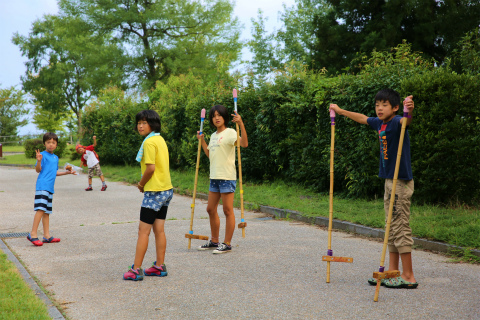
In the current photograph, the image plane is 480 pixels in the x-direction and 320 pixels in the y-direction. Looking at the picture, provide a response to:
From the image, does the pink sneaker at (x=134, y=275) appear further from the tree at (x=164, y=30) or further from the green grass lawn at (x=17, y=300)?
the tree at (x=164, y=30)

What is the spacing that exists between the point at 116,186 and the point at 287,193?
271 inches

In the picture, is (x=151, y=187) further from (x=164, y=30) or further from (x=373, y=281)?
(x=164, y=30)

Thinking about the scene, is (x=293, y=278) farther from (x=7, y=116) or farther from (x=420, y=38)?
(x=7, y=116)

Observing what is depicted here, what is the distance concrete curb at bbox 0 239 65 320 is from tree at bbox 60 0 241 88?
2794 cm

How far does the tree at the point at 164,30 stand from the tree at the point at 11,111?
31544mm

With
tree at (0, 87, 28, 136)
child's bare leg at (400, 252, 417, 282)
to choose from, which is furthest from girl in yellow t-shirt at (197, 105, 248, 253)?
tree at (0, 87, 28, 136)

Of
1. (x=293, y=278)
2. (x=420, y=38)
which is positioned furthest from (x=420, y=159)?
(x=420, y=38)

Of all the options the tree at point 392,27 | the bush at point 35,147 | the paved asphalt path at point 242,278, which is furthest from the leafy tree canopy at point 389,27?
the bush at point 35,147

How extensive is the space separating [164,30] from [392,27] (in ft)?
61.6

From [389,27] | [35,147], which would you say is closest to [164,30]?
[35,147]

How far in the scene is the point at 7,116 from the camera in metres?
61.5

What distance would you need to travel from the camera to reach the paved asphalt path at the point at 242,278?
414 centimetres

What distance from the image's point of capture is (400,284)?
15.5ft

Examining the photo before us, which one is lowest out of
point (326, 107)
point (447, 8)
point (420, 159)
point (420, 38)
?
point (420, 159)
